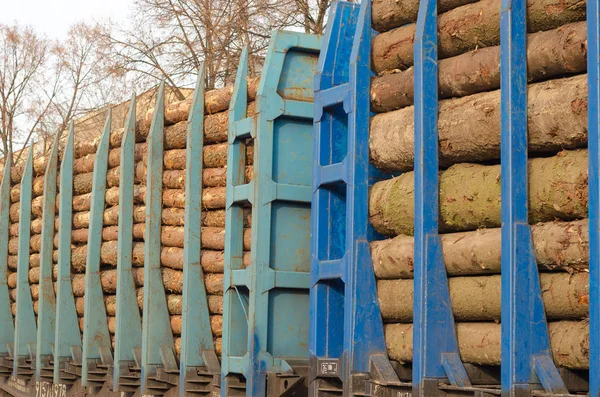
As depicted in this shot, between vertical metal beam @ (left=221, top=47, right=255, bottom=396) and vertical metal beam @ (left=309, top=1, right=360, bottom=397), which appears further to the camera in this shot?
vertical metal beam @ (left=221, top=47, right=255, bottom=396)

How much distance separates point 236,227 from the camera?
8383mm

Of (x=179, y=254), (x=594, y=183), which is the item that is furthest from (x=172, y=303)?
(x=594, y=183)

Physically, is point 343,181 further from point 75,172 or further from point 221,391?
point 75,172

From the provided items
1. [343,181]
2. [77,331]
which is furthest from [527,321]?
[77,331]

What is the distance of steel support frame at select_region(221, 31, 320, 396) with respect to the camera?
26.1 ft

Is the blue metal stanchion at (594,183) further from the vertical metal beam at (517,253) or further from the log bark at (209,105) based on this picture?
the log bark at (209,105)

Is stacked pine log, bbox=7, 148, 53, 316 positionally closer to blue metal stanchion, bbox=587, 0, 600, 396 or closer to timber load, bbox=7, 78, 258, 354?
timber load, bbox=7, 78, 258, 354

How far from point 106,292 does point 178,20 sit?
15.9 m

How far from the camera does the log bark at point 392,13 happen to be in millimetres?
6664

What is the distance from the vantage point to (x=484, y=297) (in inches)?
226

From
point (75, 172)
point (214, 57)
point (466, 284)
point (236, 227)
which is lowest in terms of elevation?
point (466, 284)

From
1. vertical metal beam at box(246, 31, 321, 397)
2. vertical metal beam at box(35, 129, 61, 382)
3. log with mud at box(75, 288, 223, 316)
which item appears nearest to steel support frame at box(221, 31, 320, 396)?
vertical metal beam at box(246, 31, 321, 397)

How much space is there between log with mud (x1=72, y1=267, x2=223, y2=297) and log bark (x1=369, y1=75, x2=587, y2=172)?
8.40 feet

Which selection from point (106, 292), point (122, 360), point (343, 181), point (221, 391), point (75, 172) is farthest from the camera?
point (75, 172)
